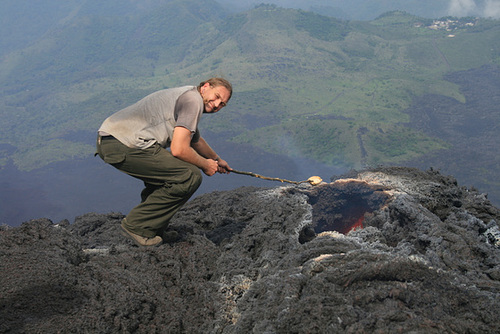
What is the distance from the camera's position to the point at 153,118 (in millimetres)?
3385

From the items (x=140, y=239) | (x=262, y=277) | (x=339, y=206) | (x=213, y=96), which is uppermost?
(x=213, y=96)

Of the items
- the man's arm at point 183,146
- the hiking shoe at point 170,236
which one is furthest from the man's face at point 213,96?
the hiking shoe at point 170,236

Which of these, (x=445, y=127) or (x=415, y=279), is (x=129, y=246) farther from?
(x=445, y=127)

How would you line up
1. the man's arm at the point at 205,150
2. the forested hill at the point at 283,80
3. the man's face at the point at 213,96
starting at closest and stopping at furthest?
the man's face at the point at 213,96 < the man's arm at the point at 205,150 < the forested hill at the point at 283,80

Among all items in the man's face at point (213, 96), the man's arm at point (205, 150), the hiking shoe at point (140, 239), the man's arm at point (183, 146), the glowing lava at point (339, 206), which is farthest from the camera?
the glowing lava at point (339, 206)

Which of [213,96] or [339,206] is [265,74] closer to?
[339,206]

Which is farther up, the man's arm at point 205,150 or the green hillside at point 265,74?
the man's arm at point 205,150

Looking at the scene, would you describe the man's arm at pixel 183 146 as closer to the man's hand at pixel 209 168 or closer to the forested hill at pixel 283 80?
the man's hand at pixel 209 168

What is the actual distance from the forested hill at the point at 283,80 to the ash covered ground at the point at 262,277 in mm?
22824

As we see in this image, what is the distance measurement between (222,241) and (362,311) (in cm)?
192

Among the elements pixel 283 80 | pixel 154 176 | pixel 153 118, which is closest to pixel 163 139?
pixel 153 118

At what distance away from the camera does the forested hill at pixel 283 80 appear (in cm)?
3070

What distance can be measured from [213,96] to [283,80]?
39.9 m

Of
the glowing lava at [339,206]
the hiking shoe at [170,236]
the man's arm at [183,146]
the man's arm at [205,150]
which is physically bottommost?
the glowing lava at [339,206]
